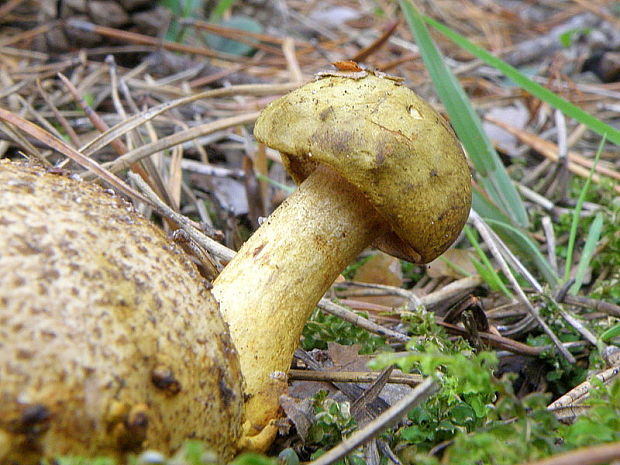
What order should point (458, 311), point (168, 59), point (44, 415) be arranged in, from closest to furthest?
point (44, 415) → point (458, 311) → point (168, 59)

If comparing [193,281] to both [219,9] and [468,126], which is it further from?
[219,9]

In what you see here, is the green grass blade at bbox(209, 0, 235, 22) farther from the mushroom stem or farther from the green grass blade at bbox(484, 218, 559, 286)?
the mushroom stem

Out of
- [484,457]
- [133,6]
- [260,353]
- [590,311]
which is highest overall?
[133,6]

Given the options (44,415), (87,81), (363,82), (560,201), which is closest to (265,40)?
(87,81)

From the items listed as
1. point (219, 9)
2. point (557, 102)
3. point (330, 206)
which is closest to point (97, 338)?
point (330, 206)

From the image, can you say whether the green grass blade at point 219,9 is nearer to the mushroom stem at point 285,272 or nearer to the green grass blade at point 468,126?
the green grass blade at point 468,126

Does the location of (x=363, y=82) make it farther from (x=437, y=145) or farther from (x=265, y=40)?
(x=265, y=40)

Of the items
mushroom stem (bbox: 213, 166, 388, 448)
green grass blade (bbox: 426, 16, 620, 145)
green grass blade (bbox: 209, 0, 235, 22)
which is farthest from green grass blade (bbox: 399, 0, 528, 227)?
green grass blade (bbox: 209, 0, 235, 22)
